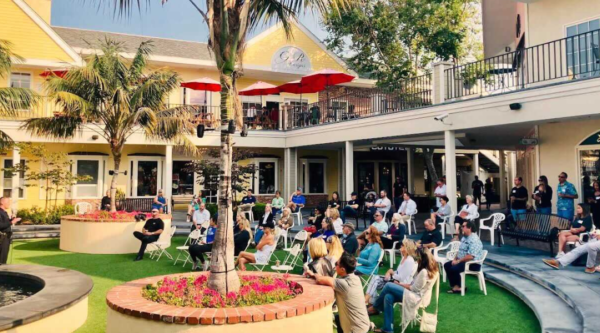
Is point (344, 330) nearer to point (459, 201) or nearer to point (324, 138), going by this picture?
point (324, 138)

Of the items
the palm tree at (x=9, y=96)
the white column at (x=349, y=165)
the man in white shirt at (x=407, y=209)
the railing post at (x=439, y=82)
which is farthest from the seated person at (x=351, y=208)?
the palm tree at (x=9, y=96)

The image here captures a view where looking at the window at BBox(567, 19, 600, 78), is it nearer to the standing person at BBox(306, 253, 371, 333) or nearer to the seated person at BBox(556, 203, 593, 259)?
the seated person at BBox(556, 203, 593, 259)

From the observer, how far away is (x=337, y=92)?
24.2 metres

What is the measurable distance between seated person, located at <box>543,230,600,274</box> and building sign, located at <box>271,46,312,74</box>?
16.8m

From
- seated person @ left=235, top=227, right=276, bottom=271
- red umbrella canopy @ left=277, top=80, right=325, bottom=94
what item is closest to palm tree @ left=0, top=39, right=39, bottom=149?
seated person @ left=235, top=227, right=276, bottom=271

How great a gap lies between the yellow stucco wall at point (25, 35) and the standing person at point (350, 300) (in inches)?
720

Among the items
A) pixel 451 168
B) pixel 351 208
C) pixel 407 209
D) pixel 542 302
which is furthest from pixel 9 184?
pixel 542 302

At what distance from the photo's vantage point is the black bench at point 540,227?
9.29 m

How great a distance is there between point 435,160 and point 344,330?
23213 mm

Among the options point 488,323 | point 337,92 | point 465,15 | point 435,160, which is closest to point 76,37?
point 337,92

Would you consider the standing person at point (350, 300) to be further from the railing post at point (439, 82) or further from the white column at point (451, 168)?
the railing post at point (439, 82)

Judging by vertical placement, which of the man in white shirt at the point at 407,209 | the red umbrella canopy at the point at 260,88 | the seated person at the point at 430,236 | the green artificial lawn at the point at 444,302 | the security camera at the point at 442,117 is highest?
the red umbrella canopy at the point at 260,88

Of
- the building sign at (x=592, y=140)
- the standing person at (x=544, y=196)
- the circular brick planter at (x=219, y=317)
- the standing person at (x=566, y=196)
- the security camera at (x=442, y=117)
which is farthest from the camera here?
the security camera at (x=442, y=117)

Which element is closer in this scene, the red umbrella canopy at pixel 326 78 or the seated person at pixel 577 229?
the seated person at pixel 577 229
